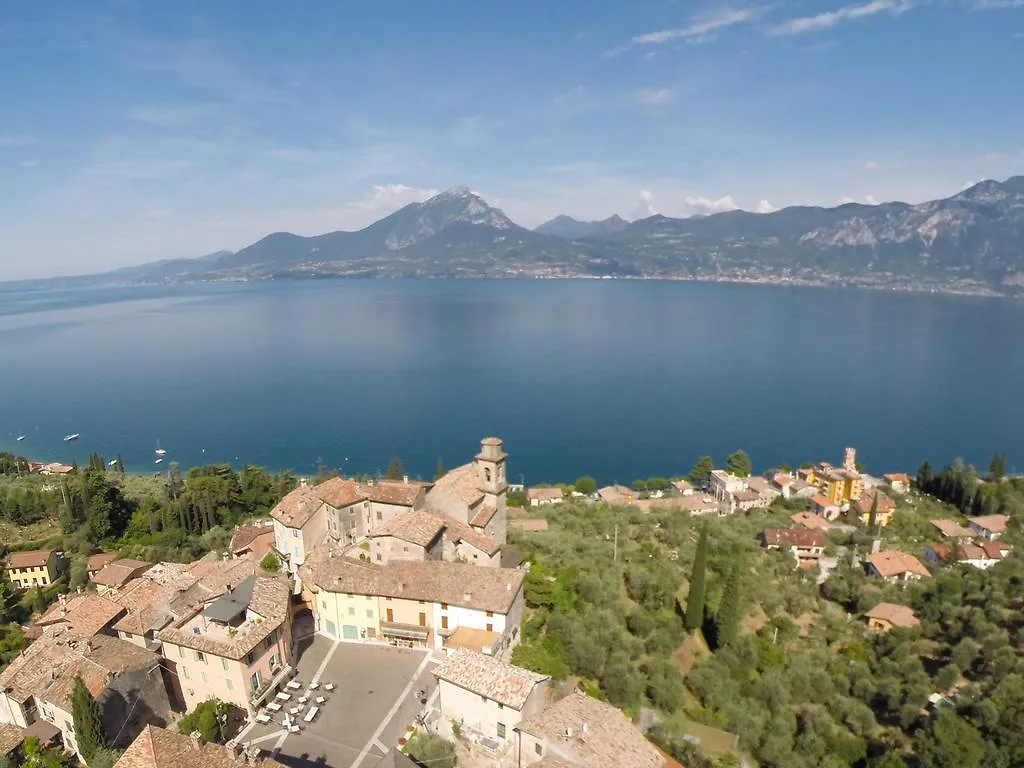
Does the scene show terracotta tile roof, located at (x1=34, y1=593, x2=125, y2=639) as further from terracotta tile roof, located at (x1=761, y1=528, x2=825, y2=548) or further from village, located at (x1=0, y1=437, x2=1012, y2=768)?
terracotta tile roof, located at (x1=761, y1=528, x2=825, y2=548)

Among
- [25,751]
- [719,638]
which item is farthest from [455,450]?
[25,751]

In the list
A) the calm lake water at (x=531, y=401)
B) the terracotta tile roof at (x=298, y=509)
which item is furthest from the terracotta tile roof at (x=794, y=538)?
the terracotta tile roof at (x=298, y=509)

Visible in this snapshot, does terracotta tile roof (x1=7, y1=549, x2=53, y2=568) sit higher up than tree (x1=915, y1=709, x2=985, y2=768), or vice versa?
terracotta tile roof (x1=7, y1=549, x2=53, y2=568)

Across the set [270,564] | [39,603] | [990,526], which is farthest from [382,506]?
[990,526]

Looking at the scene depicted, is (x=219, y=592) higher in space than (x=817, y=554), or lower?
higher

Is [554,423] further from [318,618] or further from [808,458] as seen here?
[318,618]

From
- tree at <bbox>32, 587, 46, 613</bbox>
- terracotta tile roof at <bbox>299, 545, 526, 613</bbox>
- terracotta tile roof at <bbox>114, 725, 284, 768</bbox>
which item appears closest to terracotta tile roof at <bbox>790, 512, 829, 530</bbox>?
terracotta tile roof at <bbox>299, 545, 526, 613</bbox>

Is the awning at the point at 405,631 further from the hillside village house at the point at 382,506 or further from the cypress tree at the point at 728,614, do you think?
the cypress tree at the point at 728,614
